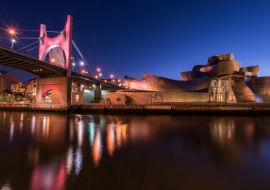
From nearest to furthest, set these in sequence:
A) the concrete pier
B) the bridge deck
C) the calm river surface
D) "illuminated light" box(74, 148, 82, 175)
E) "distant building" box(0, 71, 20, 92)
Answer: the calm river surface → "illuminated light" box(74, 148, 82, 175) → the bridge deck → the concrete pier → "distant building" box(0, 71, 20, 92)

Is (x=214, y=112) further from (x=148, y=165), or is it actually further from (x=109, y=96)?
(x=148, y=165)

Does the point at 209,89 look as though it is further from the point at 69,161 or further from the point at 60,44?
the point at 69,161

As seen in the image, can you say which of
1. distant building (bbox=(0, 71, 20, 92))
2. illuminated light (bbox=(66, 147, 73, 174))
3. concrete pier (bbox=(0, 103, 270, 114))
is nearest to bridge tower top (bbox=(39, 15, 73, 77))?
concrete pier (bbox=(0, 103, 270, 114))

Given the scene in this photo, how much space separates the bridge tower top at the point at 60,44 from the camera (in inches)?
1135

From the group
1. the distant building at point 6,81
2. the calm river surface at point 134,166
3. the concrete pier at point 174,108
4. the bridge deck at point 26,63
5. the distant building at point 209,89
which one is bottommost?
the calm river surface at point 134,166

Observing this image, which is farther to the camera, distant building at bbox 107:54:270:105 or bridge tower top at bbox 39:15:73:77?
distant building at bbox 107:54:270:105

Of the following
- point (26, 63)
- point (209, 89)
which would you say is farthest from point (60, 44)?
point (209, 89)

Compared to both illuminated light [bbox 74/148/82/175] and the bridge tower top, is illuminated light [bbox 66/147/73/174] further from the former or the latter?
the bridge tower top

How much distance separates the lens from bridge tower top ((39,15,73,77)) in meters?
28.8

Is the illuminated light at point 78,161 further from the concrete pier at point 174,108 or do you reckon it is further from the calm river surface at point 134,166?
the concrete pier at point 174,108

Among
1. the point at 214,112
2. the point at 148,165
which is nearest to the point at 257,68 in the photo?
the point at 214,112

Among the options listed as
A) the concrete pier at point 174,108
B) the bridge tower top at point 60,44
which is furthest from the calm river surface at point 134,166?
the bridge tower top at point 60,44

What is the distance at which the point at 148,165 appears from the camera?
538cm

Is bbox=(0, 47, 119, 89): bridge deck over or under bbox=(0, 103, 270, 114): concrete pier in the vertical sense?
over
